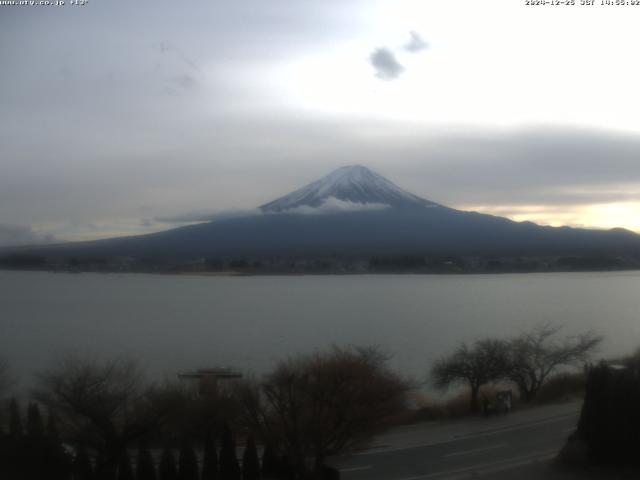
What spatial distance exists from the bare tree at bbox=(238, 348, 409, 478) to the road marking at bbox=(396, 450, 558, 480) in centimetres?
69

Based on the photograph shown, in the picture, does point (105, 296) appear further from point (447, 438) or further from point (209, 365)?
point (447, 438)

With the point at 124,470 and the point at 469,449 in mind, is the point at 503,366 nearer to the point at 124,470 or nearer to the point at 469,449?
the point at 469,449

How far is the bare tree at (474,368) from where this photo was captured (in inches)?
432

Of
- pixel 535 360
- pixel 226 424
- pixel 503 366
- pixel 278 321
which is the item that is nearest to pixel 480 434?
pixel 503 366

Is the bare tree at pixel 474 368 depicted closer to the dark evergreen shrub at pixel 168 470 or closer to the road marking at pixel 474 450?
the road marking at pixel 474 450

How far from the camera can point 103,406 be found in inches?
260

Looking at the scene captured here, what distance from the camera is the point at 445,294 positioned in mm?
37656

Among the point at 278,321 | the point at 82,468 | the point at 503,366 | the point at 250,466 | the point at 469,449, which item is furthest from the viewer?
the point at 278,321

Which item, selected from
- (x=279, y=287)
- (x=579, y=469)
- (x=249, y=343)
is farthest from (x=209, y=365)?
(x=279, y=287)

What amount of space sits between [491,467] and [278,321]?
16985 mm

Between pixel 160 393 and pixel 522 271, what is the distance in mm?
40592

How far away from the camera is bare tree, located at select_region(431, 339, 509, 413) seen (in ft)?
36.0

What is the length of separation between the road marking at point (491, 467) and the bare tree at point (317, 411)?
686 millimetres

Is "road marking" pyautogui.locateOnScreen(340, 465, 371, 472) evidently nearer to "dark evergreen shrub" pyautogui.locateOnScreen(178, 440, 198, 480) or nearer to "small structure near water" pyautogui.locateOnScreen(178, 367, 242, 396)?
"dark evergreen shrub" pyautogui.locateOnScreen(178, 440, 198, 480)
